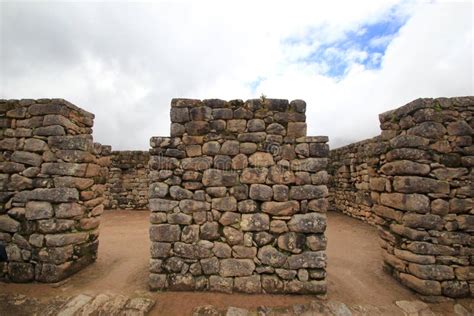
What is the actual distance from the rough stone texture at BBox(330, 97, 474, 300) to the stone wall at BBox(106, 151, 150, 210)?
12.1m

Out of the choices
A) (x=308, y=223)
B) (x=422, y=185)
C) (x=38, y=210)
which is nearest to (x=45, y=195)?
(x=38, y=210)

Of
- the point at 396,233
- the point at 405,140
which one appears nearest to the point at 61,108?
the point at 405,140

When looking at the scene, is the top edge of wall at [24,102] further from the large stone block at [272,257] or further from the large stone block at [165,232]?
the large stone block at [272,257]

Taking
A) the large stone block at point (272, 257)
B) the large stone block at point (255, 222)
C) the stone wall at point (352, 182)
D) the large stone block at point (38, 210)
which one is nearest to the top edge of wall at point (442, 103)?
the large stone block at point (255, 222)

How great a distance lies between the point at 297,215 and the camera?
4238 millimetres

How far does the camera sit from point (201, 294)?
414 cm

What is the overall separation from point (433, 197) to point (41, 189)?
25.2 ft

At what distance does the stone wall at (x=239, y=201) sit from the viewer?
4.19m

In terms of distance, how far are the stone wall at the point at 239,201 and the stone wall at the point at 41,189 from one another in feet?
6.13

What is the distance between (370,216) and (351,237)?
8.11 ft

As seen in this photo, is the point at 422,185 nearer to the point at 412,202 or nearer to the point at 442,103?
the point at 412,202

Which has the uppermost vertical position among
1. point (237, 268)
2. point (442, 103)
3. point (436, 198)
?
point (442, 103)

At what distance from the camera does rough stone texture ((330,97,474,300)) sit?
4219mm

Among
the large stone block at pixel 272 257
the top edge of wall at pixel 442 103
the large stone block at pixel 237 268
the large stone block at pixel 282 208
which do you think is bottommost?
the large stone block at pixel 237 268
